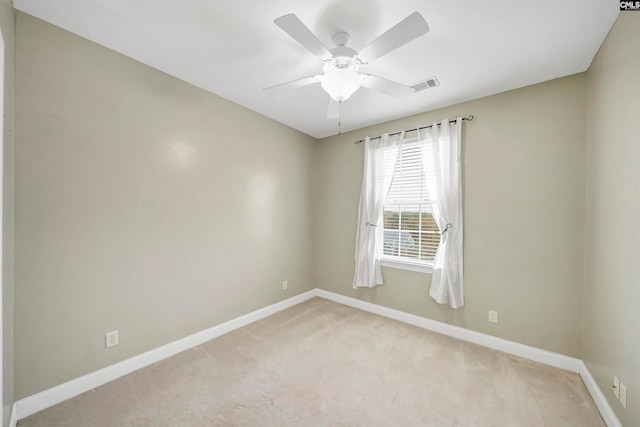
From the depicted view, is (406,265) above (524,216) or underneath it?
underneath

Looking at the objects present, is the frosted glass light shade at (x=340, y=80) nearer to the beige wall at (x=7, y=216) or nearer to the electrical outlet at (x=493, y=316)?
the beige wall at (x=7, y=216)

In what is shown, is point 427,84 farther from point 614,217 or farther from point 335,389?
point 335,389

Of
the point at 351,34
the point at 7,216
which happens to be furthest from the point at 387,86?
the point at 7,216

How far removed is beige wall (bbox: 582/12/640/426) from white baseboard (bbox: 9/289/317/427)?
3.12 metres

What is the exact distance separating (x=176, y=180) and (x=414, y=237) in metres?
2.74

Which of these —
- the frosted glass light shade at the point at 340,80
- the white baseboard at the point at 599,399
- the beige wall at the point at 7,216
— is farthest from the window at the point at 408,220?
the beige wall at the point at 7,216

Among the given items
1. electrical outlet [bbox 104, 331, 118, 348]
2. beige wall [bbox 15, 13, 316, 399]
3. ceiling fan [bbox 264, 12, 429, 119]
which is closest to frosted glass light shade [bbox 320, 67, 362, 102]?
ceiling fan [bbox 264, 12, 429, 119]

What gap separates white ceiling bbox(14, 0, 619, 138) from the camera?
155cm

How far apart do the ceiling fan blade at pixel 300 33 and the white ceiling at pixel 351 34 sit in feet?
0.86

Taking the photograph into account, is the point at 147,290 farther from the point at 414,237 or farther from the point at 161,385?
the point at 414,237

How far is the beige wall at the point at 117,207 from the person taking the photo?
168cm

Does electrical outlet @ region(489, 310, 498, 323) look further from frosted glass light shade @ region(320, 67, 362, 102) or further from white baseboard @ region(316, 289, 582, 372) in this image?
frosted glass light shade @ region(320, 67, 362, 102)

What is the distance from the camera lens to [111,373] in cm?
199

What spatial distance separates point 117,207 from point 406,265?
306cm
